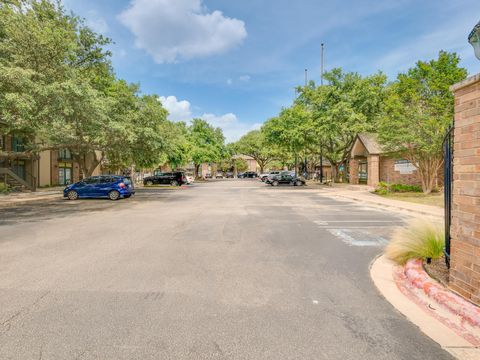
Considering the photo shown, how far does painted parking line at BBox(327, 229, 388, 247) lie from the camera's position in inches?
277

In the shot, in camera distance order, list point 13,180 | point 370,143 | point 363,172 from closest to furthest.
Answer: point 13,180
point 370,143
point 363,172

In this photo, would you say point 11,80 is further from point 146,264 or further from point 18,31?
point 146,264

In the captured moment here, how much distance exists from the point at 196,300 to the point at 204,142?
1915 inches

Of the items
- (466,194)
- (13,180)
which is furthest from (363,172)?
(13,180)

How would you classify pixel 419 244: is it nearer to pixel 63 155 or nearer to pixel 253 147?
pixel 63 155

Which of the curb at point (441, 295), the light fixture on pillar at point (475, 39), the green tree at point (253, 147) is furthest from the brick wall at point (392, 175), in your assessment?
the green tree at point (253, 147)

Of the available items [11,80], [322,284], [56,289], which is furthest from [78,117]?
[322,284]

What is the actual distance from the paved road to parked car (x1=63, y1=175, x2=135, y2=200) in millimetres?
10706

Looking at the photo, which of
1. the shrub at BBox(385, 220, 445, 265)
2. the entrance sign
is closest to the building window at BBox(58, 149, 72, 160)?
the entrance sign

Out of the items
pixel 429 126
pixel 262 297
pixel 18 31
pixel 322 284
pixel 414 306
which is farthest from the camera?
pixel 429 126

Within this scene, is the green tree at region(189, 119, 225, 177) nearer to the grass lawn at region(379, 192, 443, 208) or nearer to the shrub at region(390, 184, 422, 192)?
the shrub at region(390, 184, 422, 192)

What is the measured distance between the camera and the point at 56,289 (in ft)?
13.6

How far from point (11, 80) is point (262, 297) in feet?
43.3

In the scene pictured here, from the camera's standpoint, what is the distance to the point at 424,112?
60.4 ft
